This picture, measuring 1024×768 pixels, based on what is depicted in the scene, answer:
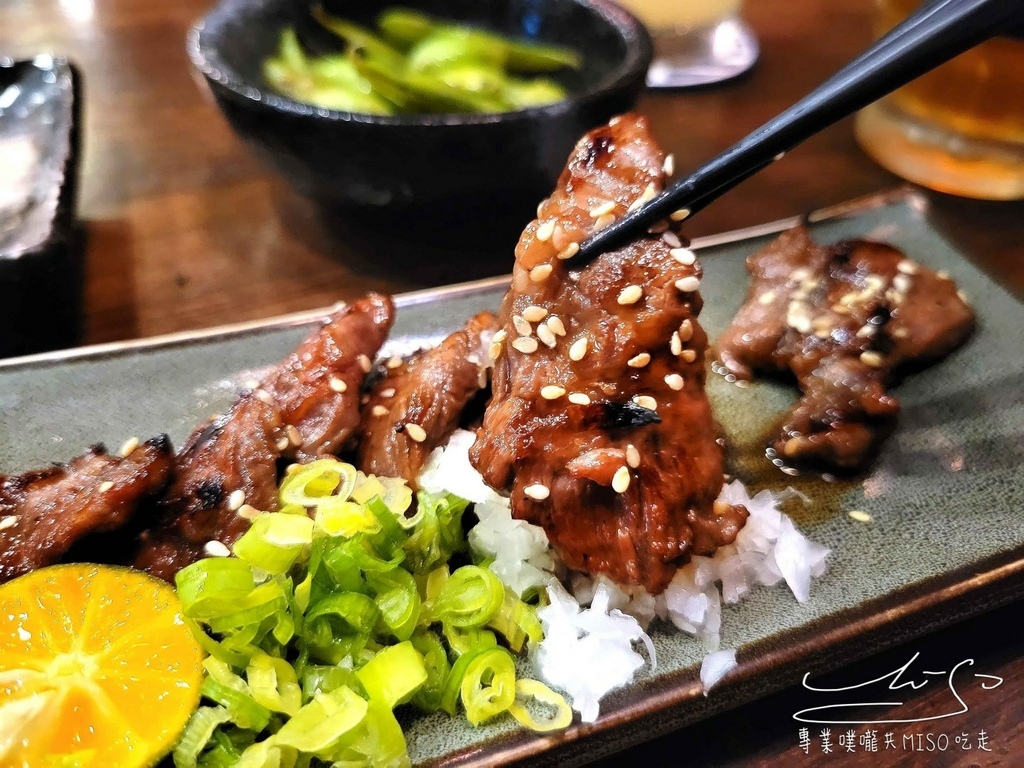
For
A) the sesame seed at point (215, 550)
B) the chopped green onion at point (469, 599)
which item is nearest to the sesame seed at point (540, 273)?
the chopped green onion at point (469, 599)

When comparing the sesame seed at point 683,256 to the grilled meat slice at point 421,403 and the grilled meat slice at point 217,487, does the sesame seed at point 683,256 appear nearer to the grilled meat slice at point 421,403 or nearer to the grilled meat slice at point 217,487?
the grilled meat slice at point 421,403

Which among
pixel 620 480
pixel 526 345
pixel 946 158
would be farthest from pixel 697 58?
pixel 620 480

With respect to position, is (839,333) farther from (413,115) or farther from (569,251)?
(413,115)

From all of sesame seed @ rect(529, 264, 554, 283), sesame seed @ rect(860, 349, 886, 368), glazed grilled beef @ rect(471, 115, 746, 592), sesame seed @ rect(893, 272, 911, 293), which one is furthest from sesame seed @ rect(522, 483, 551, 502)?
sesame seed @ rect(893, 272, 911, 293)

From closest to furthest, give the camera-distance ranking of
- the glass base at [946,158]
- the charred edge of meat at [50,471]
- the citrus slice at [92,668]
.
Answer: the citrus slice at [92,668] → the charred edge of meat at [50,471] → the glass base at [946,158]

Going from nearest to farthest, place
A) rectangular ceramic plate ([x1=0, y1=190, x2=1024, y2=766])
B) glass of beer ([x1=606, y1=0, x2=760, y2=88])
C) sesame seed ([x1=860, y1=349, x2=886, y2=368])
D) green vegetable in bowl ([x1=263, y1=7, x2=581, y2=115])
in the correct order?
1. rectangular ceramic plate ([x1=0, y1=190, x2=1024, y2=766])
2. sesame seed ([x1=860, y1=349, x2=886, y2=368])
3. green vegetable in bowl ([x1=263, y1=7, x2=581, y2=115])
4. glass of beer ([x1=606, y1=0, x2=760, y2=88])

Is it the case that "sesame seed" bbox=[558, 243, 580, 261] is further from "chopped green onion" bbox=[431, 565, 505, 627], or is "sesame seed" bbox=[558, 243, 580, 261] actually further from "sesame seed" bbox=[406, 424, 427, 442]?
"chopped green onion" bbox=[431, 565, 505, 627]
